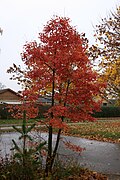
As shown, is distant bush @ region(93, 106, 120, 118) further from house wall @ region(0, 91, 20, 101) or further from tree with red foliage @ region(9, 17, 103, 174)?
tree with red foliage @ region(9, 17, 103, 174)

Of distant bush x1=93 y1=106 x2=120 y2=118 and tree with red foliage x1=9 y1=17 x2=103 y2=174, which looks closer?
tree with red foliage x1=9 y1=17 x2=103 y2=174

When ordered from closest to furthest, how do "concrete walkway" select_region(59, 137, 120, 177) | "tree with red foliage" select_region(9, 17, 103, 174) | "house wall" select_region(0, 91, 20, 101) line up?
"tree with red foliage" select_region(9, 17, 103, 174), "concrete walkway" select_region(59, 137, 120, 177), "house wall" select_region(0, 91, 20, 101)

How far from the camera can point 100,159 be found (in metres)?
9.59

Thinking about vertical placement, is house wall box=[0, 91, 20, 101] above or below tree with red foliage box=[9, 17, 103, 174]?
above

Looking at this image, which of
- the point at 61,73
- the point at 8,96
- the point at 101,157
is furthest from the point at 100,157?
the point at 8,96

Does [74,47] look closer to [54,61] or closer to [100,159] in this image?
[54,61]

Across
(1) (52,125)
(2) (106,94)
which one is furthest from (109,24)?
(1) (52,125)

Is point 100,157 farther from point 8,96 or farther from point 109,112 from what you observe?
point 8,96

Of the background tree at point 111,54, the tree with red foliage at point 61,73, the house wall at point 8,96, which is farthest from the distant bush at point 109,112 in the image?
the tree with red foliage at point 61,73

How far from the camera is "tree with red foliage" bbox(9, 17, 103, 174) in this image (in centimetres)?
597

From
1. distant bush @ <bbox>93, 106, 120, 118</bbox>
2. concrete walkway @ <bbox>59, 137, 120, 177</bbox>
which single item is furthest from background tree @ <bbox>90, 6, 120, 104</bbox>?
distant bush @ <bbox>93, 106, 120, 118</bbox>

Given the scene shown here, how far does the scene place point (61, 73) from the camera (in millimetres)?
6020

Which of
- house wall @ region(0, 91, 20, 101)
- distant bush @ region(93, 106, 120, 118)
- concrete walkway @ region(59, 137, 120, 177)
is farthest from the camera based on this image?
house wall @ region(0, 91, 20, 101)

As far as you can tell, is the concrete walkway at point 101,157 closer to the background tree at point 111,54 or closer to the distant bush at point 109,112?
the background tree at point 111,54
